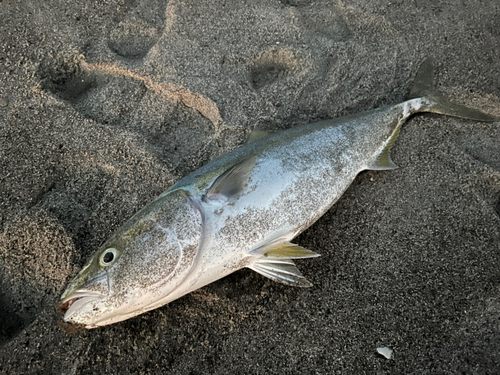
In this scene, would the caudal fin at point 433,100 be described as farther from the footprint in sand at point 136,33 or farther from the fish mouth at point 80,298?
the fish mouth at point 80,298

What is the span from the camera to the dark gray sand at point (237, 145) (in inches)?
85.5

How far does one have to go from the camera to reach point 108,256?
1.92m

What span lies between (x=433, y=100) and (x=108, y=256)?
2.93 metres

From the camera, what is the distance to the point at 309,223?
7.95ft

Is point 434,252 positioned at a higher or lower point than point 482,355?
higher

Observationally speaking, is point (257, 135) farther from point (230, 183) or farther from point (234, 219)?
point (234, 219)

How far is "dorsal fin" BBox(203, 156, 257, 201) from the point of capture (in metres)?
2.18

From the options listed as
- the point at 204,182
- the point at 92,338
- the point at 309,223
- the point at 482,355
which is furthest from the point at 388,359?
the point at 92,338

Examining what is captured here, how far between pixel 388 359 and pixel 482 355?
57 centimetres

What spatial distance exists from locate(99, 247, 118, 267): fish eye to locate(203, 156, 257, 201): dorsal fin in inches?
24.3

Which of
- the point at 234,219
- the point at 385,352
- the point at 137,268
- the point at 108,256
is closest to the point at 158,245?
the point at 137,268

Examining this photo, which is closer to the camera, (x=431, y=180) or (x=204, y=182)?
(x=204, y=182)

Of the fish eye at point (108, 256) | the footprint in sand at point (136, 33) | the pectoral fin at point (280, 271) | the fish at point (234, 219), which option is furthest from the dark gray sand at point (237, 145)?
the fish eye at point (108, 256)

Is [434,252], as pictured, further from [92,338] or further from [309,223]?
[92,338]
